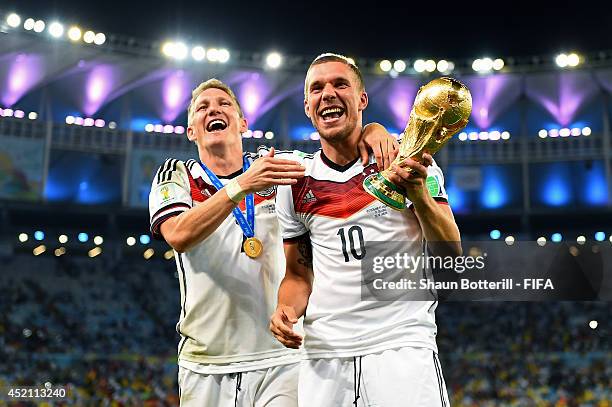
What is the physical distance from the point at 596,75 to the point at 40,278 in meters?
19.5

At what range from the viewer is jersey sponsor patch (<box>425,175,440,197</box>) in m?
2.96

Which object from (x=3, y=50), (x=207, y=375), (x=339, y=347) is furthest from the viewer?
(x=3, y=50)

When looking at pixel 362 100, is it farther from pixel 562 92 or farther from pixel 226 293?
pixel 562 92

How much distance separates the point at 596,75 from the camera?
81.0 ft

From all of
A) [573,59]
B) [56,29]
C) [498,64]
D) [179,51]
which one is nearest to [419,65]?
[498,64]

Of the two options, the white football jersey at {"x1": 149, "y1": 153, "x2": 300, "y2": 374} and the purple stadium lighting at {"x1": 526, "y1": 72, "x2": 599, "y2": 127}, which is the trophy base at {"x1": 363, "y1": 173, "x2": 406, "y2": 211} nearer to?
the white football jersey at {"x1": 149, "y1": 153, "x2": 300, "y2": 374}

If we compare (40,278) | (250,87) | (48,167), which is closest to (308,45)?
(250,87)

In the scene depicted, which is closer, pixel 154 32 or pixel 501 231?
pixel 154 32

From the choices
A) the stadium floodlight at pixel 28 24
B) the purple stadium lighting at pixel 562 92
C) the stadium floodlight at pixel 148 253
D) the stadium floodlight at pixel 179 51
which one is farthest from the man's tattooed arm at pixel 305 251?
the purple stadium lighting at pixel 562 92

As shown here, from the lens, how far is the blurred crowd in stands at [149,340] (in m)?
19.1

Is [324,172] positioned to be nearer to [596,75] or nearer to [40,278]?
[40,278]

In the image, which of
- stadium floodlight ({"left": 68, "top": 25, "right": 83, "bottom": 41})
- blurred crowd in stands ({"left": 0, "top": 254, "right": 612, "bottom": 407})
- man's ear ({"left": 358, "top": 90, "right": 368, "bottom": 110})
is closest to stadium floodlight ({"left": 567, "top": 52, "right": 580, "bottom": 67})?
blurred crowd in stands ({"left": 0, "top": 254, "right": 612, "bottom": 407})

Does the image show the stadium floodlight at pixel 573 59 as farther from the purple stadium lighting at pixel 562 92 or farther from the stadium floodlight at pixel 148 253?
the stadium floodlight at pixel 148 253

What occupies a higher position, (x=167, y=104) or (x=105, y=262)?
(x=167, y=104)
